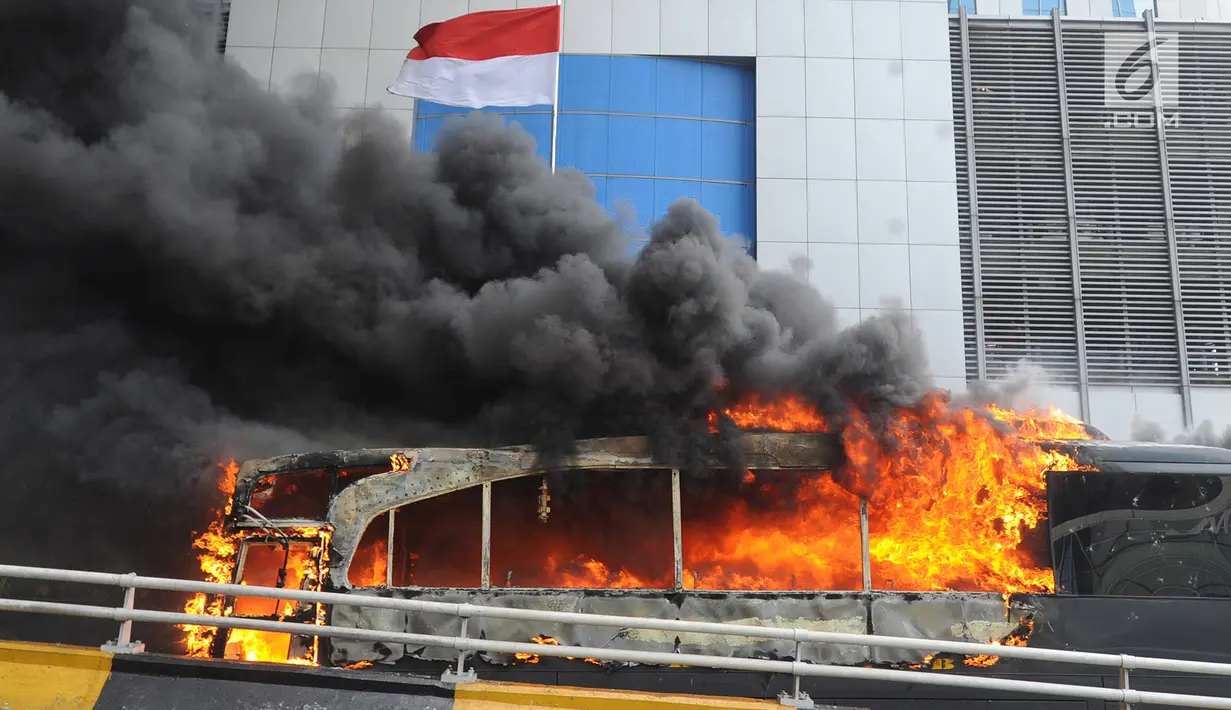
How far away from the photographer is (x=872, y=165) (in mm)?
19672

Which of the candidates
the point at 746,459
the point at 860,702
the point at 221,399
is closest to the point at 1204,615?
the point at 860,702

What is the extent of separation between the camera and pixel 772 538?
9.11 meters

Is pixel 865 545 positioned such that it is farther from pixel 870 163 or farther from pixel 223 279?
pixel 870 163

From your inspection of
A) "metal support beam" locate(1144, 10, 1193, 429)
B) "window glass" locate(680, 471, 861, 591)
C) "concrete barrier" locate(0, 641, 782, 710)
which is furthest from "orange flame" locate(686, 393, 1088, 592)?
"metal support beam" locate(1144, 10, 1193, 429)

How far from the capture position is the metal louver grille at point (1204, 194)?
2095 centimetres

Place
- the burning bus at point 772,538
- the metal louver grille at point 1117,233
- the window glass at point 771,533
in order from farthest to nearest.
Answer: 1. the metal louver grille at point 1117,233
2. the window glass at point 771,533
3. the burning bus at point 772,538

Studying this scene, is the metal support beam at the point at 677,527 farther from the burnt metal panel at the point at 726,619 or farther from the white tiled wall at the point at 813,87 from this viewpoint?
the white tiled wall at the point at 813,87

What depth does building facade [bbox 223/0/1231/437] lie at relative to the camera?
63.5ft

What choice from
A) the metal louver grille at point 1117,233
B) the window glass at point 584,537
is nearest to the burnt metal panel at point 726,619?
the window glass at point 584,537

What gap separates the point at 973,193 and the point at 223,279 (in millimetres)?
16681

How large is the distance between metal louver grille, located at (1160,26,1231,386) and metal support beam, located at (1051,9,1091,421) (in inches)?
92.5

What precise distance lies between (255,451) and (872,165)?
1401 cm

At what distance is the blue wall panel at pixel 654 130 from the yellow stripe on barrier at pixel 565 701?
47.9ft

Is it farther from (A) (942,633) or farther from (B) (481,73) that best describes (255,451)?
(A) (942,633)
